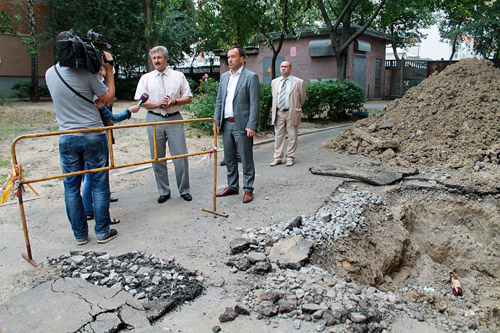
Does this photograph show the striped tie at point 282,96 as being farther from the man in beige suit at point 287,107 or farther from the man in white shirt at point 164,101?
the man in white shirt at point 164,101

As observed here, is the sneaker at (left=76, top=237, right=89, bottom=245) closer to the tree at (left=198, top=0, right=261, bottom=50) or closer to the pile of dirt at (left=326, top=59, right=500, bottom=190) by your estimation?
the pile of dirt at (left=326, top=59, right=500, bottom=190)

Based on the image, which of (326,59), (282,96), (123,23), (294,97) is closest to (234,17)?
(282,96)

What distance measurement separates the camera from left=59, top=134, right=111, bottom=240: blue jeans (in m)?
3.97

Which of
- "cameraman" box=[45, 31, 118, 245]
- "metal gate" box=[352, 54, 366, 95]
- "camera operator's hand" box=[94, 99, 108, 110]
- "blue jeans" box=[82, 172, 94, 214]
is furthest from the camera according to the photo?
"metal gate" box=[352, 54, 366, 95]

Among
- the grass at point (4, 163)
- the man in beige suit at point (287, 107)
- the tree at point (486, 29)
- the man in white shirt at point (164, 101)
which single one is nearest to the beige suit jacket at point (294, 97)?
the man in beige suit at point (287, 107)

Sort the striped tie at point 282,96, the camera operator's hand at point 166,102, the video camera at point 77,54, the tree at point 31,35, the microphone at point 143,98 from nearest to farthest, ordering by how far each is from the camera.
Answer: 1. the video camera at point 77,54
2. the microphone at point 143,98
3. the camera operator's hand at point 166,102
4. the striped tie at point 282,96
5. the tree at point 31,35

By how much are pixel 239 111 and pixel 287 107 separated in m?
2.41

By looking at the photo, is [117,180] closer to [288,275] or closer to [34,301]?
[34,301]

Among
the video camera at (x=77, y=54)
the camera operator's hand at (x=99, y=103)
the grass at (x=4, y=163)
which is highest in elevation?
the video camera at (x=77, y=54)

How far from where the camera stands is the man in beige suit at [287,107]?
7730 millimetres

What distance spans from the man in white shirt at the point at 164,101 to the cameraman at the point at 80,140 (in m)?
1.20

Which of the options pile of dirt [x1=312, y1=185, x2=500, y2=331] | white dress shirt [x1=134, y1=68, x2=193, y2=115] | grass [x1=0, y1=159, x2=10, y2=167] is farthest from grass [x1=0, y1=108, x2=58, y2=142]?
pile of dirt [x1=312, y1=185, x2=500, y2=331]

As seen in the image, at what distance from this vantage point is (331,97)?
13914mm

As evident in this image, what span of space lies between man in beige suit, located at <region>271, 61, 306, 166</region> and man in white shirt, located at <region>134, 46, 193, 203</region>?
2742 mm
